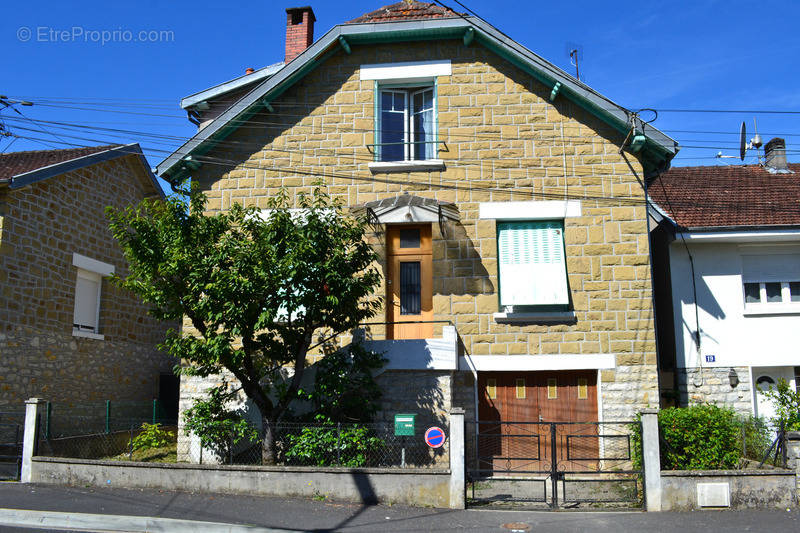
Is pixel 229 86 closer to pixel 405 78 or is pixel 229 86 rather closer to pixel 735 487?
pixel 405 78

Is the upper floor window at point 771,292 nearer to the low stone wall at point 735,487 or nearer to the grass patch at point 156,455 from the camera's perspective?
the low stone wall at point 735,487

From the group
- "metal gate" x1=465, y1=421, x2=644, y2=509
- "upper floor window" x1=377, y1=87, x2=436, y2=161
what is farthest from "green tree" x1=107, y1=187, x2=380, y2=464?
"metal gate" x1=465, y1=421, x2=644, y2=509

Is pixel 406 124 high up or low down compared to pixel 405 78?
down

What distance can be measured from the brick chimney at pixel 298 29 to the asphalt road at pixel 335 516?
10.8 m

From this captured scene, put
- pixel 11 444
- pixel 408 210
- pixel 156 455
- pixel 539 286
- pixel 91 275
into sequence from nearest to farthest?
1. pixel 11 444
2. pixel 539 286
3. pixel 408 210
4. pixel 156 455
5. pixel 91 275

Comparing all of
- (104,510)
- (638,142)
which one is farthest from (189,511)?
(638,142)

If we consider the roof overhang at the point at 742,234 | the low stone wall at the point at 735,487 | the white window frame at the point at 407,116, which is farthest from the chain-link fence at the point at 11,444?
the roof overhang at the point at 742,234

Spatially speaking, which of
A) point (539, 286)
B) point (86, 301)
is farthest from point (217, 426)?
point (86, 301)

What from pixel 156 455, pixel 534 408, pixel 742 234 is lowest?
pixel 156 455

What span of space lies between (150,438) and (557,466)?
294 inches

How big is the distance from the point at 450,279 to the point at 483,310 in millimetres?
847

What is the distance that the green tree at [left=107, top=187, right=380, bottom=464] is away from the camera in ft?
33.7

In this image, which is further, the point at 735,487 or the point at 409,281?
the point at 409,281

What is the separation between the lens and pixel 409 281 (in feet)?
42.2
